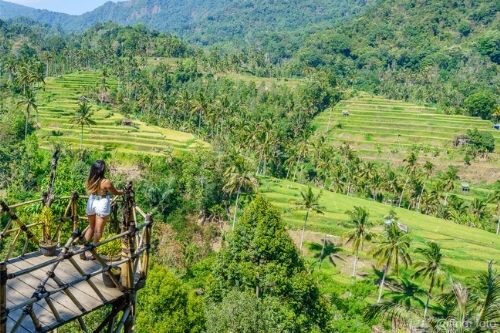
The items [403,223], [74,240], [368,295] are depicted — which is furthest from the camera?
[403,223]

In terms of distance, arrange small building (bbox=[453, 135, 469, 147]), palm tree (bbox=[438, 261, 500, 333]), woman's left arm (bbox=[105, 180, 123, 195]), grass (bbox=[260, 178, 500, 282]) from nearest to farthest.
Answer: woman's left arm (bbox=[105, 180, 123, 195]) → palm tree (bbox=[438, 261, 500, 333]) → grass (bbox=[260, 178, 500, 282]) → small building (bbox=[453, 135, 469, 147])

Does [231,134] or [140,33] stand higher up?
[140,33]

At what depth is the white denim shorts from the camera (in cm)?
868

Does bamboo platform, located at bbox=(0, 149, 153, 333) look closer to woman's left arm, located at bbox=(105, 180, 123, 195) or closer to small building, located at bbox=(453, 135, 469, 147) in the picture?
woman's left arm, located at bbox=(105, 180, 123, 195)

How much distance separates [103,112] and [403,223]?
6122 centimetres

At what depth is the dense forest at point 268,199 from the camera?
30266 millimetres

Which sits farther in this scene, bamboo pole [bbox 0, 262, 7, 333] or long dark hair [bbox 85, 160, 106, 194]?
long dark hair [bbox 85, 160, 106, 194]

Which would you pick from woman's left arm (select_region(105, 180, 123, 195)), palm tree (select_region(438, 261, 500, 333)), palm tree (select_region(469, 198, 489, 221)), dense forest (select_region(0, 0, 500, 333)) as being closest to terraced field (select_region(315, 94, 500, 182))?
dense forest (select_region(0, 0, 500, 333))

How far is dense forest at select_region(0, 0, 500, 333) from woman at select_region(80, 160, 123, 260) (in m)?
1.82

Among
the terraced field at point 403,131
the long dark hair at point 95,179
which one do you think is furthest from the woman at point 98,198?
the terraced field at point 403,131

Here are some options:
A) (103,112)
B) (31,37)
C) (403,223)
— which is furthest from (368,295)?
(31,37)

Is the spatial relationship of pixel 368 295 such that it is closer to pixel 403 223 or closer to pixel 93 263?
pixel 403 223

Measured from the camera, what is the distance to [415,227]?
61.5 metres

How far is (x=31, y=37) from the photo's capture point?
654ft
